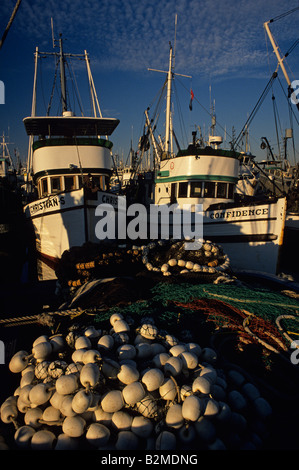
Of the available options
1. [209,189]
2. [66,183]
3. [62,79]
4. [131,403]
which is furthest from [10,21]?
[62,79]

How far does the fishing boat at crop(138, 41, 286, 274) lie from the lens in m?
9.39

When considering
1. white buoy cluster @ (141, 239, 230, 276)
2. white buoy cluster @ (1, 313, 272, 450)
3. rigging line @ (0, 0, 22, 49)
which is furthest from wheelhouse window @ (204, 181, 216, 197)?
white buoy cluster @ (1, 313, 272, 450)

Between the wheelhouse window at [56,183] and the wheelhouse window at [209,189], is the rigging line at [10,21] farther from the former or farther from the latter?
the wheelhouse window at [209,189]

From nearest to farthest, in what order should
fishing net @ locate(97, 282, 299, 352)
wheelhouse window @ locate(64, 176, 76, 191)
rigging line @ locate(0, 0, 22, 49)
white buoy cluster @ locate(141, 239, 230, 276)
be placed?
fishing net @ locate(97, 282, 299, 352) < rigging line @ locate(0, 0, 22, 49) < white buoy cluster @ locate(141, 239, 230, 276) < wheelhouse window @ locate(64, 176, 76, 191)

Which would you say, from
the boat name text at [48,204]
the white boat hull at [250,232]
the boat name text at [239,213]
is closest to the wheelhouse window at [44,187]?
the boat name text at [48,204]

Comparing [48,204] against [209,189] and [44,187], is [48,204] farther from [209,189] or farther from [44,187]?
[209,189]

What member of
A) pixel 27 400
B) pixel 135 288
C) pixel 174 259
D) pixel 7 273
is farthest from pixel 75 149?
pixel 27 400

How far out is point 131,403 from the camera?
234 centimetres

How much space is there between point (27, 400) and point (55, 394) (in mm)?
336

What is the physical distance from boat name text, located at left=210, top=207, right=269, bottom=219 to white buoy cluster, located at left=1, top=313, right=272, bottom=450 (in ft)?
24.1

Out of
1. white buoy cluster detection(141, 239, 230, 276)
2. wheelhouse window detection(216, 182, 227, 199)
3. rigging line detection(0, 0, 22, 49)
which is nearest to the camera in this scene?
rigging line detection(0, 0, 22, 49)

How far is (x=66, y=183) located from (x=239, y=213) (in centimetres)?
661

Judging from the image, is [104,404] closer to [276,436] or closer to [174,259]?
[276,436]

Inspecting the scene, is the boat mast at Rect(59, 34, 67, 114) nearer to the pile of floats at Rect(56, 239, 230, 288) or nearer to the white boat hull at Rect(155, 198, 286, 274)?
the white boat hull at Rect(155, 198, 286, 274)
